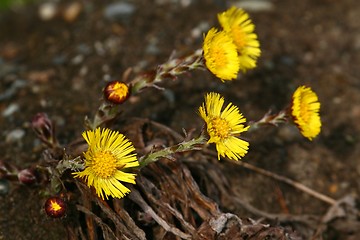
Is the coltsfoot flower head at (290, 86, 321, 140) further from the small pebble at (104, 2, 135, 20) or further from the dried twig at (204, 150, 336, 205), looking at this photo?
the small pebble at (104, 2, 135, 20)

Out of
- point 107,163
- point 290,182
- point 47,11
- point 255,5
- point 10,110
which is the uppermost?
point 47,11

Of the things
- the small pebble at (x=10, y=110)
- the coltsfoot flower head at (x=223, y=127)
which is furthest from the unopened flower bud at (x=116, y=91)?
the small pebble at (x=10, y=110)

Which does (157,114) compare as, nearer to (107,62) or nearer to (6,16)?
(107,62)

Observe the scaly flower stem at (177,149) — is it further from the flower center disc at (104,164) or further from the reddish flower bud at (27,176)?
the reddish flower bud at (27,176)

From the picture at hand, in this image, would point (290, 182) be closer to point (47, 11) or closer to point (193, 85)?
point (193, 85)

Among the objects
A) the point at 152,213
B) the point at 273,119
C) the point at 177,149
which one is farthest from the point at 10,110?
the point at 273,119

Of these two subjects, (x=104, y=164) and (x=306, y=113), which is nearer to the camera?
(x=104, y=164)

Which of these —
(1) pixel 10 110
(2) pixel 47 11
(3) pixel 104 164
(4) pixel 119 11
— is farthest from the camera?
(2) pixel 47 11
